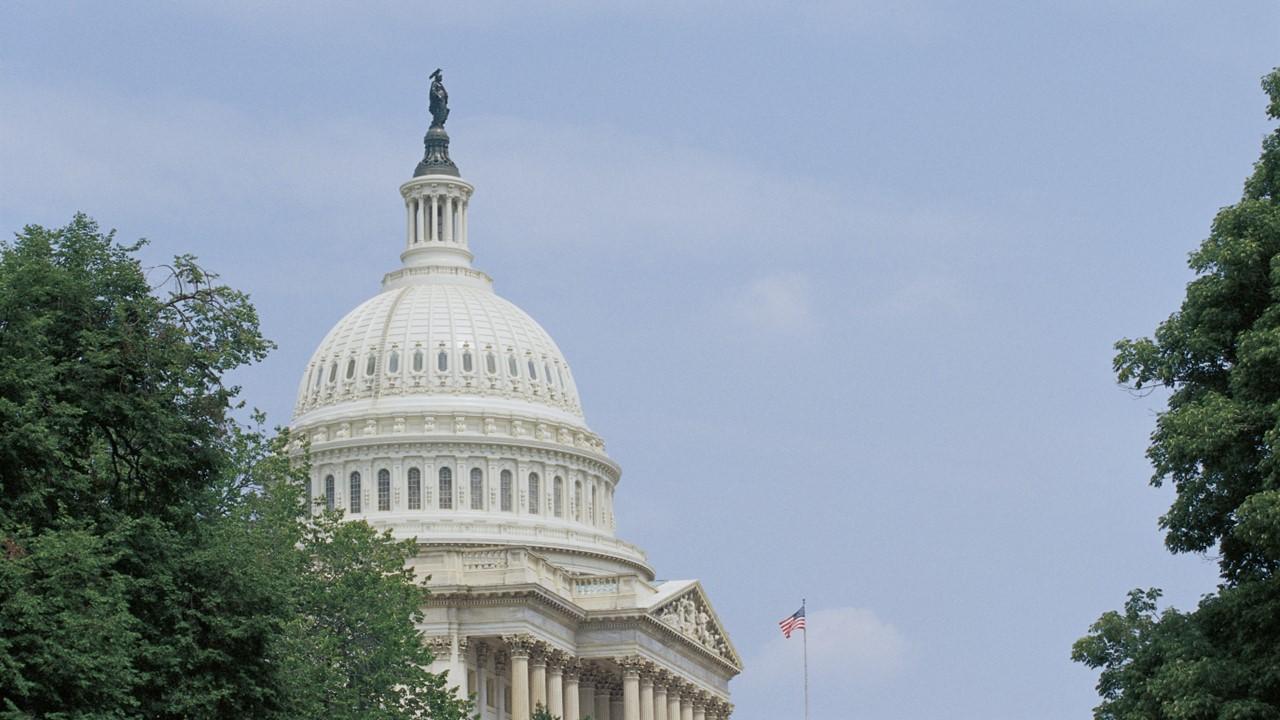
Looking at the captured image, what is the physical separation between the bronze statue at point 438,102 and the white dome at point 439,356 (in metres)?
12.0

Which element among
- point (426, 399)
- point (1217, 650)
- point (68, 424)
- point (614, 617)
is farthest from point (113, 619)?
point (426, 399)

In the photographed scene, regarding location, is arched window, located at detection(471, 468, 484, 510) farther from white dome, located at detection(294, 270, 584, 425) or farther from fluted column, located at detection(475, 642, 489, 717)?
fluted column, located at detection(475, 642, 489, 717)

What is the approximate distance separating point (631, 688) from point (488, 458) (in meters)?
21.4

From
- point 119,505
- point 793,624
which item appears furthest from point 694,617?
point 119,505

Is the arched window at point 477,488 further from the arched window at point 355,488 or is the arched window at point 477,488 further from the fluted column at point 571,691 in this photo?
the fluted column at point 571,691

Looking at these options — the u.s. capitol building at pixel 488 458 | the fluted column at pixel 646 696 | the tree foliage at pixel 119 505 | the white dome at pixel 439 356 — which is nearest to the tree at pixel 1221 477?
the tree foliage at pixel 119 505

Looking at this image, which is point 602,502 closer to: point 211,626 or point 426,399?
point 426,399

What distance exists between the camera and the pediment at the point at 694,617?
136125 mm

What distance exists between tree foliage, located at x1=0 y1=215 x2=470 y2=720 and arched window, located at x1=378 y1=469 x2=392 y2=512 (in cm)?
8420

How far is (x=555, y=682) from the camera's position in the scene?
4867 inches

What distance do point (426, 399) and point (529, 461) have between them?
6.85 meters

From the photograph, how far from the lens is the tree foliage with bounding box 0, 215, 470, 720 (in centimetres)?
4697

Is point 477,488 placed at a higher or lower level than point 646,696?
higher

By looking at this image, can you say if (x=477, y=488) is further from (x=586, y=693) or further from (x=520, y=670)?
(x=520, y=670)
